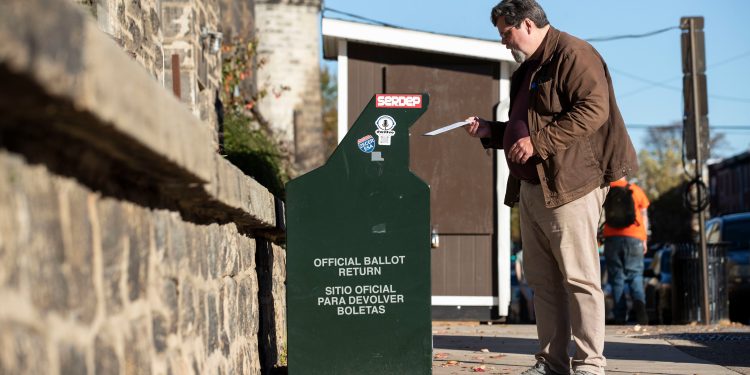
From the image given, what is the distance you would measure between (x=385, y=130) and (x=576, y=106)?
974 millimetres

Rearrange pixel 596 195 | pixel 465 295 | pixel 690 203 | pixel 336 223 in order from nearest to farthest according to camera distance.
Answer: pixel 336 223, pixel 596 195, pixel 465 295, pixel 690 203

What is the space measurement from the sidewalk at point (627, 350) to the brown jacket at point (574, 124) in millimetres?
1462

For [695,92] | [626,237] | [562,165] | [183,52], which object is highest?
[695,92]

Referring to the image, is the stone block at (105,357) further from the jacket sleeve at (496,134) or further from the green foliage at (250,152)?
the green foliage at (250,152)

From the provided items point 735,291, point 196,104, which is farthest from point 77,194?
point 735,291

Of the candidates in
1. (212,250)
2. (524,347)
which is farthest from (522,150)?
(524,347)

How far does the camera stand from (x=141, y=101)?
2.34 m

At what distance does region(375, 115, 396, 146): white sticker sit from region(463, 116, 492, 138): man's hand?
2.68 feet

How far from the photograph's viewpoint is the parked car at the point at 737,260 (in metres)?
18.0

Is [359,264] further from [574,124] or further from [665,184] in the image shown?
[665,184]

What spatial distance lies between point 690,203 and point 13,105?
14542 mm

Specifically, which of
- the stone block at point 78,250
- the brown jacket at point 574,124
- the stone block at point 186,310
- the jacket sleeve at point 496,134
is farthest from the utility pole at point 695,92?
the stone block at point 78,250

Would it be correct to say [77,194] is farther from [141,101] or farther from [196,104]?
[196,104]

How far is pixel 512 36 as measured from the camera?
5.73m
